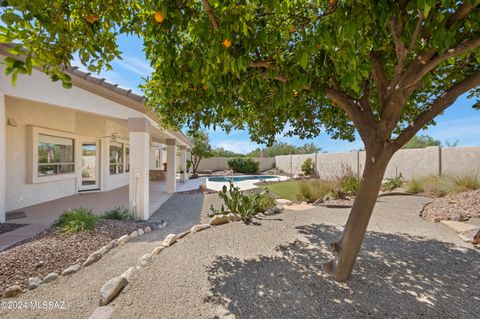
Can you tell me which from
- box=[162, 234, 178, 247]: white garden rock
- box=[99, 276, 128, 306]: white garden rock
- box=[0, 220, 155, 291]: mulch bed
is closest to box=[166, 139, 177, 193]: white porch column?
box=[0, 220, 155, 291]: mulch bed

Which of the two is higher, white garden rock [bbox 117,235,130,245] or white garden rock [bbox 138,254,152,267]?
white garden rock [bbox 138,254,152,267]

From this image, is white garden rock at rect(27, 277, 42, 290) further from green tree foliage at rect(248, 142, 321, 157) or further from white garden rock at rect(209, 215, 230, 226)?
green tree foliage at rect(248, 142, 321, 157)

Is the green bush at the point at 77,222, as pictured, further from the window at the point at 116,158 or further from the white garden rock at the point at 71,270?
the window at the point at 116,158

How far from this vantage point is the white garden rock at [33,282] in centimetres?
346

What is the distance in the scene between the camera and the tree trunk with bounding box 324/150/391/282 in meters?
2.83

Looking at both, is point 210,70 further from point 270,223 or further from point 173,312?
point 270,223

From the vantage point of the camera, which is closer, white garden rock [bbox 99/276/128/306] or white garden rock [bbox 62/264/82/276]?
white garden rock [bbox 99/276/128/306]

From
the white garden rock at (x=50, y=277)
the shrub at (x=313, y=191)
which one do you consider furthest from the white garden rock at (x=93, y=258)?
the shrub at (x=313, y=191)

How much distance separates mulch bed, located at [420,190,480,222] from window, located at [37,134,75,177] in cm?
1240

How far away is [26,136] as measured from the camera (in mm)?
7863

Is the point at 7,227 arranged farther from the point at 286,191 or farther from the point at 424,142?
the point at 424,142

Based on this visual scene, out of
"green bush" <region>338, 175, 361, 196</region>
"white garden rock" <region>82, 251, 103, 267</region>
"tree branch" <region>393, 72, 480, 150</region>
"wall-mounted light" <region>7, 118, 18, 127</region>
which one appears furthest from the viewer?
"green bush" <region>338, 175, 361, 196</region>

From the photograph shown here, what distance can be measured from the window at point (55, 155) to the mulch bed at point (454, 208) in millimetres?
12403

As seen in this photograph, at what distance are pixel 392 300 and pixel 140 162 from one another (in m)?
6.45
